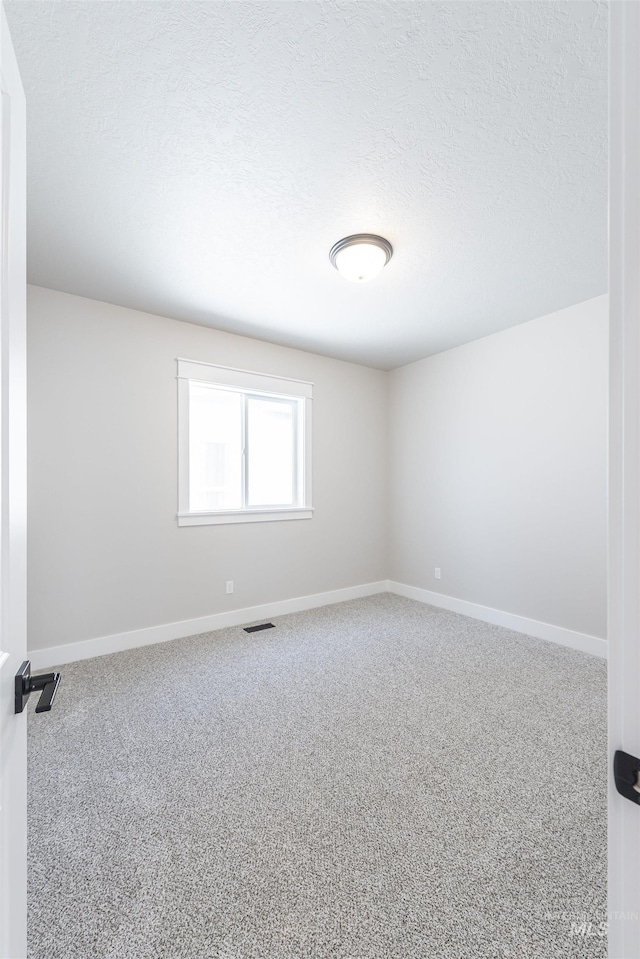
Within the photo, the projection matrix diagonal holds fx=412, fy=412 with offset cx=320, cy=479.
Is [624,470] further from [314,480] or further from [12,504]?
[314,480]

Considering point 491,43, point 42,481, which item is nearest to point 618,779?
point 491,43

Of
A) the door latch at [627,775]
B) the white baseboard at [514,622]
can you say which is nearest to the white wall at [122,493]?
the white baseboard at [514,622]

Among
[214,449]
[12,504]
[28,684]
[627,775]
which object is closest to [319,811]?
[28,684]

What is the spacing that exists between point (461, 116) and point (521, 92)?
20 centimetres

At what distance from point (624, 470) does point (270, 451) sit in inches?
147

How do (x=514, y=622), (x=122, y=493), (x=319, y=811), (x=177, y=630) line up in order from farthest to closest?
(x=514, y=622) < (x=177, y=630) < (x=122, y=493) < (x=319, y=811)

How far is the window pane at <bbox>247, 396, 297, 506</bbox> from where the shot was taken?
401 cm

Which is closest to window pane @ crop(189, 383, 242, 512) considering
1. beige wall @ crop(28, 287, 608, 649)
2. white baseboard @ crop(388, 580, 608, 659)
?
beige wall @ crop(28, 287, 608, 649)

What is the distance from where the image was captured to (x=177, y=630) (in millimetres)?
3393

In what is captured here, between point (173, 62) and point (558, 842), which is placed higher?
point (173, 62)

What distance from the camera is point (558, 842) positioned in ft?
4.74

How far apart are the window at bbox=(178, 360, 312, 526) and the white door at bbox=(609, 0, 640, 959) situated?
3316 mm

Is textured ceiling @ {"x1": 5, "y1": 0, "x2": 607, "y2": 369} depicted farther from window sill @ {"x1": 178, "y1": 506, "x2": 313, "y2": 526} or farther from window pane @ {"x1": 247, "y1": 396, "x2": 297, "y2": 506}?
window sill @ {"x1": 178, "y1": 506, "x2": 313, "y2": 526}

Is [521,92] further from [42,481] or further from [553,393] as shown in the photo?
[42,481]
